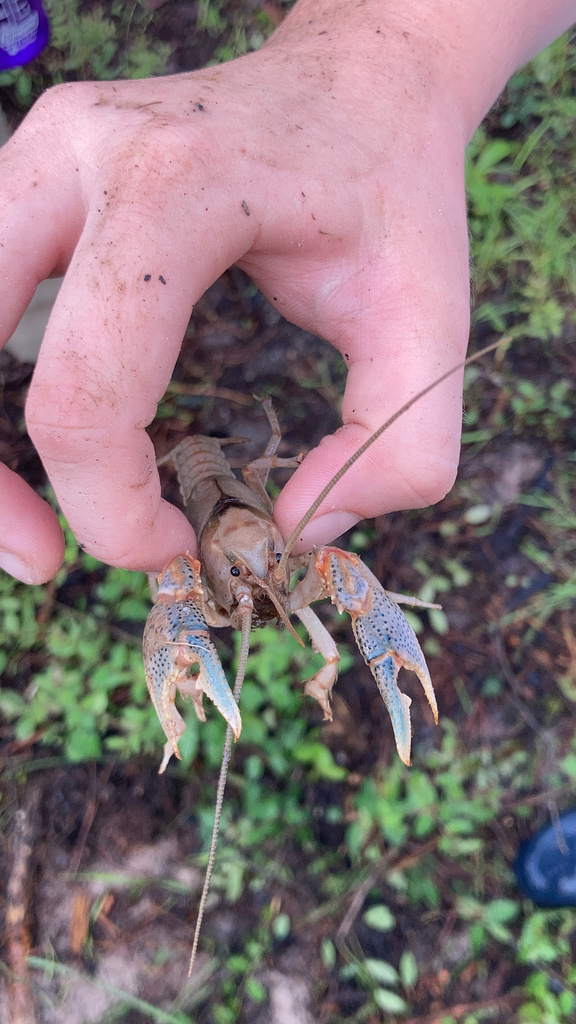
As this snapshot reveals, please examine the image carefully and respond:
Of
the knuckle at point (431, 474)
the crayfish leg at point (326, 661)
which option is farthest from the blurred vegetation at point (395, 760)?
the knuckle at point (431, 474)

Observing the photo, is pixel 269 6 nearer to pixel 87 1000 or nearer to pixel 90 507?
pixel 90 507

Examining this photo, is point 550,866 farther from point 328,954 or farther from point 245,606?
point 245,606

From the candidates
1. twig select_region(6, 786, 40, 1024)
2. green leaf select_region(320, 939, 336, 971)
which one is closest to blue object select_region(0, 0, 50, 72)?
twig select_region(6, 786, 40, 1024)

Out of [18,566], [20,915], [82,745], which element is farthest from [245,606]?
[20,915]

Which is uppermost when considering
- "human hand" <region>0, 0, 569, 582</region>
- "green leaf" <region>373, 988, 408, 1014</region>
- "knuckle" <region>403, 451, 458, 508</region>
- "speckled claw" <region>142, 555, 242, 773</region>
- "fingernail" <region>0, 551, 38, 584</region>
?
"human hand" <region>0, 0, 569, 582</region>

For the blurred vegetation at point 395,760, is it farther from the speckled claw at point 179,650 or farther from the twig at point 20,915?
the speckled claw at point 179,650

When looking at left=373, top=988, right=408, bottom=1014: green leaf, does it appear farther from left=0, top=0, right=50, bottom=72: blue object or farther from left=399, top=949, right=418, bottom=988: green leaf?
left=0, top=0, right=50, bottom=72: blue object

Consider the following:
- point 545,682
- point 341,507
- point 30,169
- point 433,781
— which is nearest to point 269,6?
point 30,169
